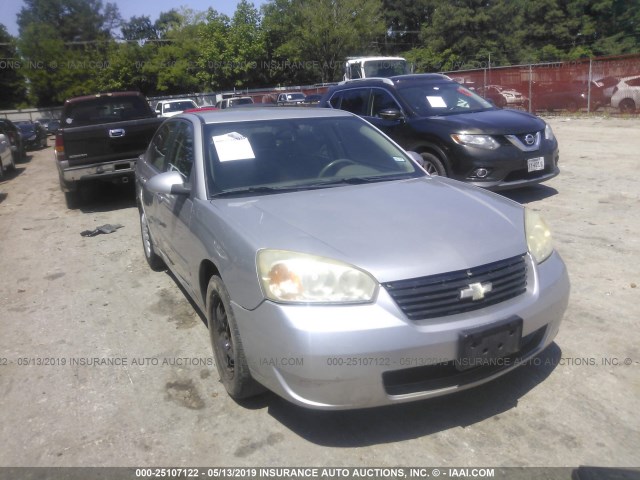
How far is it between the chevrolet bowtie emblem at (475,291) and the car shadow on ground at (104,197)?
8.13 meters

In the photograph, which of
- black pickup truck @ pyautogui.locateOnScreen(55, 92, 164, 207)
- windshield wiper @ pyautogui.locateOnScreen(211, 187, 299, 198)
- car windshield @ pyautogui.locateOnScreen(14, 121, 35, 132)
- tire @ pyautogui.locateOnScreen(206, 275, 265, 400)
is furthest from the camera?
car windshield @ pyautogui.locateOnScreen(14, 121, 35, 132)

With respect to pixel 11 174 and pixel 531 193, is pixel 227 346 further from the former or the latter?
pixel 11 174

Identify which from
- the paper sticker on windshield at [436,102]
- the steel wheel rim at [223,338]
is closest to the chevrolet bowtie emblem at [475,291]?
the steel wheel rim at [223,338]

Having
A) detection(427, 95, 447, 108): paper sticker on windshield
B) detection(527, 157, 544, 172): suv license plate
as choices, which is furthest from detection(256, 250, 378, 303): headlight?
detection(427, 95, 447, 108): paper sticker on windshield

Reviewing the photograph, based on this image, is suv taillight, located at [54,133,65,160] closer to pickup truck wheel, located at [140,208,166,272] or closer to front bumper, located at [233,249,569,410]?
pickup truck wheel, located at [140,208,166,272]

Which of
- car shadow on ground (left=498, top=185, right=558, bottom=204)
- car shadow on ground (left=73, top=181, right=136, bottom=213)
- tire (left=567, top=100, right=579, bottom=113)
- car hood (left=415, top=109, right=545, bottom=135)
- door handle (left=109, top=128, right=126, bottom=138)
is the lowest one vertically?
tire (left=567, top=100, right=579, bottom=113)

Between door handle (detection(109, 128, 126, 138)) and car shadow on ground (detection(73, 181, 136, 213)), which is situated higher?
door handle (detection(109, 128, 126, 138))

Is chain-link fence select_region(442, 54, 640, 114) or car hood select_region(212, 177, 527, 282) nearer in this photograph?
car hood select_region(212, 177, 527, 282)

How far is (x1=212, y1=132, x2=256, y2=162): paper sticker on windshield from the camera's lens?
4.10 metres

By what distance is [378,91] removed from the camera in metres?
8.74

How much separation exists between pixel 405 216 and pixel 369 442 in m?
1.26

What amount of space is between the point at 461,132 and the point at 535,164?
1.04m

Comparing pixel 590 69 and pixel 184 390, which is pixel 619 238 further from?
pixel 590 69

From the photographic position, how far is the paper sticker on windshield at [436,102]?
8359 mm
